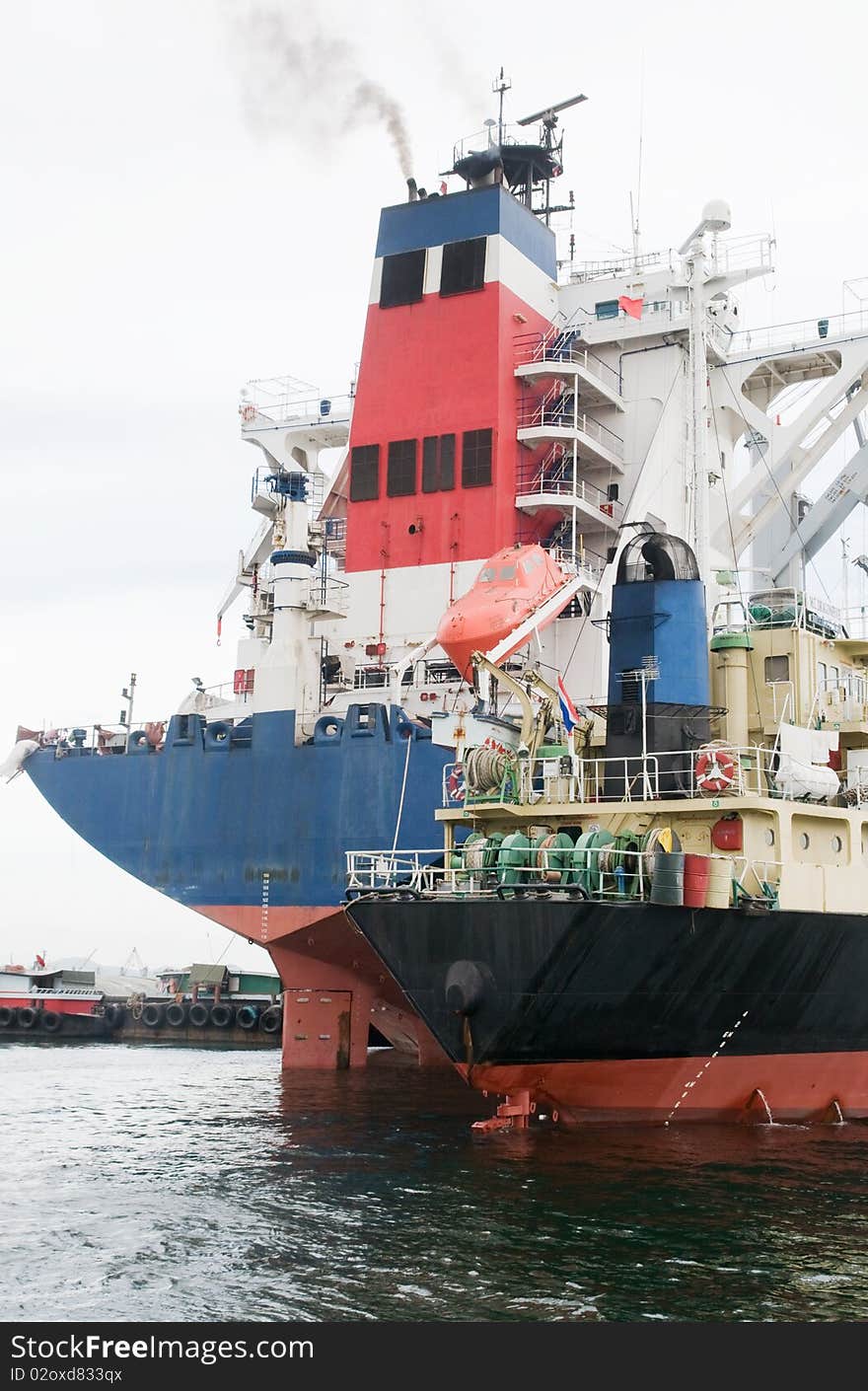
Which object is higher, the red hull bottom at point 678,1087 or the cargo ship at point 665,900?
the cargo ship at point 665,900

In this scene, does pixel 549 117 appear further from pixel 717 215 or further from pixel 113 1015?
pixel 113 1015

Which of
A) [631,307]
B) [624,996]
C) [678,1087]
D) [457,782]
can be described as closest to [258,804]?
[457,782]

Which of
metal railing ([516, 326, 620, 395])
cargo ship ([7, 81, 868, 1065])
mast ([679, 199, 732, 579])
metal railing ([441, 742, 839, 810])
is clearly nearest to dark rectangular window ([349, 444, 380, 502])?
cargo ship ([7, 81, 868, 1065])

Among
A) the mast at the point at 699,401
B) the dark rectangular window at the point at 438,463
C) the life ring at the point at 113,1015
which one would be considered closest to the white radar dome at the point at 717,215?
the mast at the point at 699,401

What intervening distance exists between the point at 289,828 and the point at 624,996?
12019mm

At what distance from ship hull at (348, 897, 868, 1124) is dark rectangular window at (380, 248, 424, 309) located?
17864 millimetres

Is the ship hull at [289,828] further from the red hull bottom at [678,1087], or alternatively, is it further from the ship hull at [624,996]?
the red hull bottom at [678,1087]

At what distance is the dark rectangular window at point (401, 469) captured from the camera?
1216 inches

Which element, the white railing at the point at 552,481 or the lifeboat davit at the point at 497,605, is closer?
the lifeboat davit at the point at 497,605

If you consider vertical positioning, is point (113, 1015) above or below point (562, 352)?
below

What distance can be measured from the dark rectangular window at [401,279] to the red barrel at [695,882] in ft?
60.0

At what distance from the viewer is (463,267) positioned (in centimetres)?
3109

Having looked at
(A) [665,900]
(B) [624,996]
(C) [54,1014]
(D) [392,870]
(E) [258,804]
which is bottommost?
(C) [54,1014]

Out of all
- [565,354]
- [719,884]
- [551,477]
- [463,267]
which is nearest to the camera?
[719,884]
